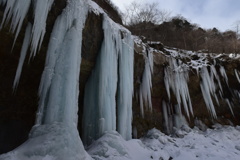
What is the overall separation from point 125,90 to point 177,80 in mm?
4141

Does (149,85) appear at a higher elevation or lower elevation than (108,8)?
lower

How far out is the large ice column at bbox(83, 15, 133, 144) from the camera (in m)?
6.30

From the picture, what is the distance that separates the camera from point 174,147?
782 centimetres

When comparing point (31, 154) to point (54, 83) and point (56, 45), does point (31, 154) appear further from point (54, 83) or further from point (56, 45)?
point (56, 45)

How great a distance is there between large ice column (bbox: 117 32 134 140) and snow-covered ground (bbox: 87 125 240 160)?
571 mm

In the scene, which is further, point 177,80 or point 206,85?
point 206,85

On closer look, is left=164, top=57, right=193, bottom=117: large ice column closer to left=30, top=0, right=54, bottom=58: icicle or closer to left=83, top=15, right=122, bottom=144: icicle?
left=83, top=15, right=122, bottom=144: icicle

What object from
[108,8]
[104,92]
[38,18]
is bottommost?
[104,92]

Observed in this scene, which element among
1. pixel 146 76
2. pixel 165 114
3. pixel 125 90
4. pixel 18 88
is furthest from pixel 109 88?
pixel 165 114

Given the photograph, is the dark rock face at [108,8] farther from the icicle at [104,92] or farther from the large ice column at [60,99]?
the large ice column at [60,99]

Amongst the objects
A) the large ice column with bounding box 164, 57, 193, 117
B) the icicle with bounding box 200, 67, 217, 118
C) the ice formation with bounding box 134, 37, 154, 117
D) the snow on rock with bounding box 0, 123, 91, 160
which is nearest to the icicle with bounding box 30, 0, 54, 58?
the snow on rock with bounding box 0, 123, 91, 160

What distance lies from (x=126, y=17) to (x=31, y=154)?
17.5 m

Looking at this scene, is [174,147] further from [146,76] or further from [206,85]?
[206,85]

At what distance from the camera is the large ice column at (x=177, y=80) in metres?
10.2
